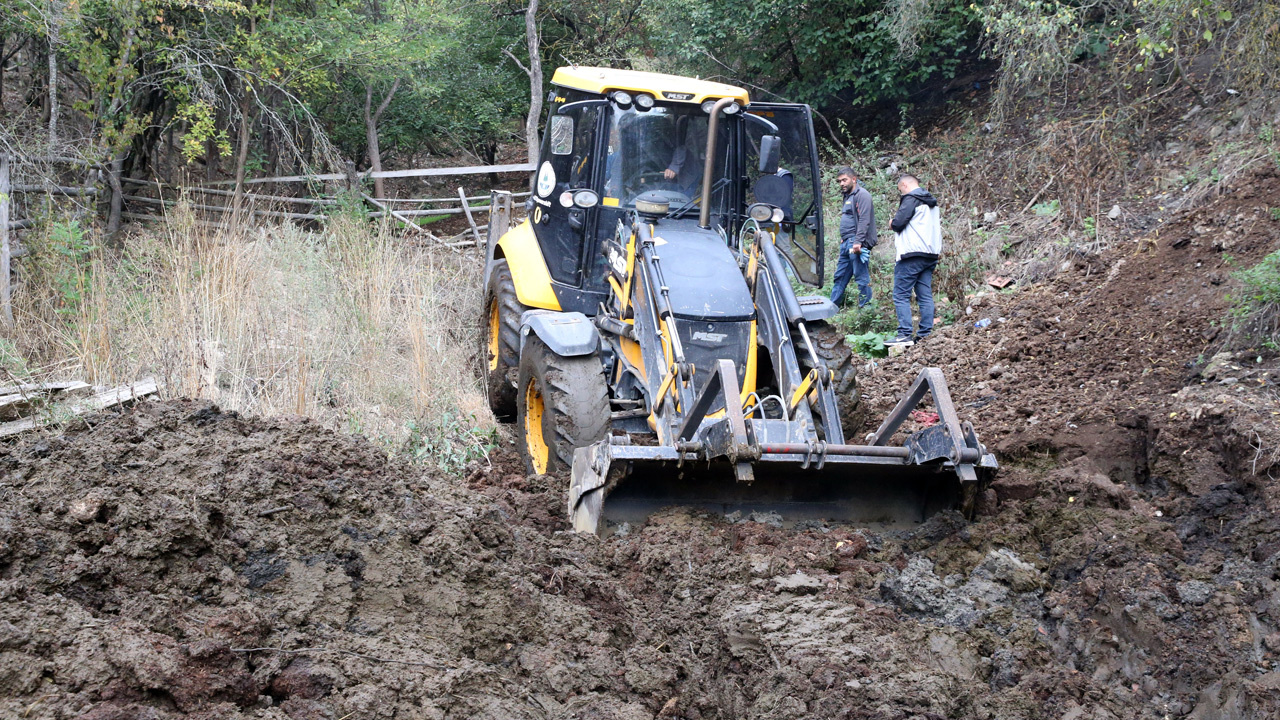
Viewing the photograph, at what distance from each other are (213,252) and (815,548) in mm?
6751

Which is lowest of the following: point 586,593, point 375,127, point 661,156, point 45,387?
point 586,593

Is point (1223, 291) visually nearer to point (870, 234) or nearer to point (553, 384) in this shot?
point (870, 234)

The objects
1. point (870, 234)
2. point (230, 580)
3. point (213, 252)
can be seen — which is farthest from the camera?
point (870, 234)

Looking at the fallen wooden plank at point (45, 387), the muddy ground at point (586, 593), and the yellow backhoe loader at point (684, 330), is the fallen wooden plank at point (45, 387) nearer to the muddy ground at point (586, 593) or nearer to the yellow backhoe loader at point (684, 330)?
the muddy ground at point (586, 593)

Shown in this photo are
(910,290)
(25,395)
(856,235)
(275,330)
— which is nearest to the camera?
(25,395)

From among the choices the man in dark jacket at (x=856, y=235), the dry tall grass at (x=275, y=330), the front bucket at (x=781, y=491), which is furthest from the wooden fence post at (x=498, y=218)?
the front bucket at (x=781, y=491)

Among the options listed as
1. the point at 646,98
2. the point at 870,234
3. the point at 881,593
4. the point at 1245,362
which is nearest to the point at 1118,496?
the point at 881,593

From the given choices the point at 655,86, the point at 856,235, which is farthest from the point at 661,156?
the point at 856,235

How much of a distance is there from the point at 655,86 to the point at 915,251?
4.12 meters

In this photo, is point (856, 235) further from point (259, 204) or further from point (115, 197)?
point (115, 197)

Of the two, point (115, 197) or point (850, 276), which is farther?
point (115, 197)

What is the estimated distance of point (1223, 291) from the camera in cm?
753

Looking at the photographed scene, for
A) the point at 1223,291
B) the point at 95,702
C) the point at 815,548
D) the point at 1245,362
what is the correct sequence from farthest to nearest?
the point at 1223,291 < the point at 1245,362 < the point at 815,548 < the point at 95,702

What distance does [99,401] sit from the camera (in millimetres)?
6184
